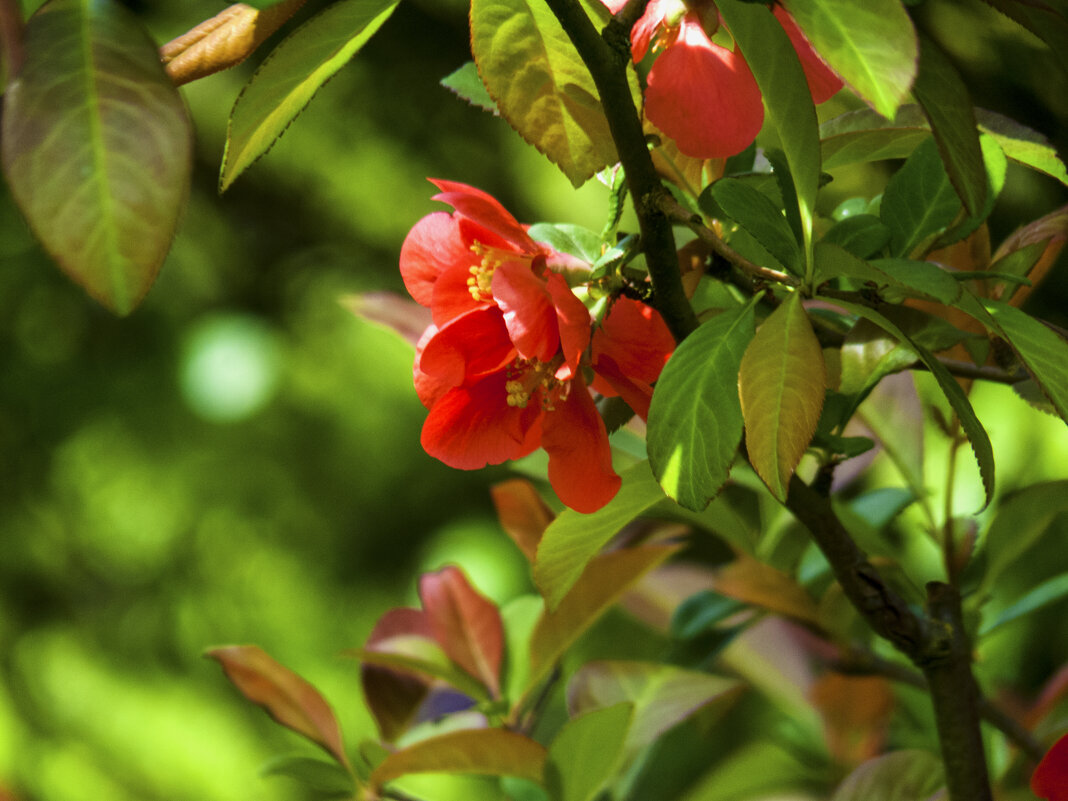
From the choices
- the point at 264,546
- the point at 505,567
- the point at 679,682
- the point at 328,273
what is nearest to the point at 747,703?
the point at 505,567

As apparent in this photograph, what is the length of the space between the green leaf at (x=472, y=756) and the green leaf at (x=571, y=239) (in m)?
0.23

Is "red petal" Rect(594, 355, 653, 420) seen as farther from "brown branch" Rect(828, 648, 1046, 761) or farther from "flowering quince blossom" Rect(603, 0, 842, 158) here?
"brown branch" Rect(828, 648, 1046, 761)

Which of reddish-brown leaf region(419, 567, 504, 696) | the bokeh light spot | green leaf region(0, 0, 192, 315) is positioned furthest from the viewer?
the bokeh light spot

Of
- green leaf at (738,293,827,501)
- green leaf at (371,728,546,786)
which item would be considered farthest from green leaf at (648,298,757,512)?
green leaf at (371,728,546,786)

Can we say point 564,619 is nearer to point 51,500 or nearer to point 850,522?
point 850,522

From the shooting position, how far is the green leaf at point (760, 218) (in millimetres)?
266

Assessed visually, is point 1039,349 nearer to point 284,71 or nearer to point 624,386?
point 624,386

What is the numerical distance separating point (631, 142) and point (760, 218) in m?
0.04

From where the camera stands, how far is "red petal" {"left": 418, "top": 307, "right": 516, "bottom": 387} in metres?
0.30

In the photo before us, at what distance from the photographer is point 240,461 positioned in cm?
95

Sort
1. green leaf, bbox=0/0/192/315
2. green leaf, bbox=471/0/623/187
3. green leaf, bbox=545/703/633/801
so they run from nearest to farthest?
1. green leaf, bbox=0/0/192/315
2. green leaf, bbox=471/0/623/187
3. green leaf, bbox=545/703/633/801

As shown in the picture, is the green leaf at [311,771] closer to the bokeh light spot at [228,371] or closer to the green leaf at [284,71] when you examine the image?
the green leaf at [284,71]

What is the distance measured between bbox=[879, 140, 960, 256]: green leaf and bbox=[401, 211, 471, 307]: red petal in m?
0.15

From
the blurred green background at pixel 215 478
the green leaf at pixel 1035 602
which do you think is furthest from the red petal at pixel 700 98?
the blurred green background at pixel 215 478
